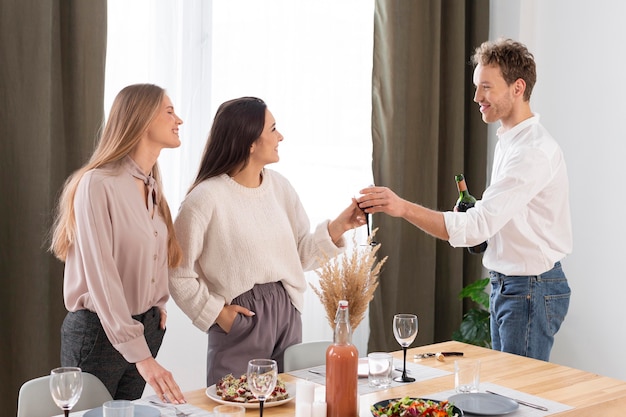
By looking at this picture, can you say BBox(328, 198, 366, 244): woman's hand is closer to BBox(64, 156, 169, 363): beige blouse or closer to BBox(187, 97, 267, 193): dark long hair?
BBox(187, 97, 267, 193): dark long hair

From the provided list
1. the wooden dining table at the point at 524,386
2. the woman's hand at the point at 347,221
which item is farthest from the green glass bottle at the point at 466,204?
the wooden dining table at the point at 524,386

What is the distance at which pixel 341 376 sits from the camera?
1963 mm

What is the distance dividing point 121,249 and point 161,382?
1.54 ft

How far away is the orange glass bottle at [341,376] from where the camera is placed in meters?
1.96

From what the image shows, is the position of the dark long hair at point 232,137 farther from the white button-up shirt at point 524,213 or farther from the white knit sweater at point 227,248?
the white button-up shirt at point 524,213

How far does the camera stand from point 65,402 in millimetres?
1795

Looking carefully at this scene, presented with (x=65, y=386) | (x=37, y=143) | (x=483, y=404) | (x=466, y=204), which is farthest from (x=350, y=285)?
(x=37, y=143)

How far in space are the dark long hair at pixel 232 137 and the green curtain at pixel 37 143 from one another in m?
0.72

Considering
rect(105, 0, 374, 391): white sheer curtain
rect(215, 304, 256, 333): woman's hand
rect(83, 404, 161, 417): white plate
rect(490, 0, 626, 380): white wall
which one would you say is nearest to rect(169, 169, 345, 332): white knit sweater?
rect(215, 304, 256, 333): woman's hand

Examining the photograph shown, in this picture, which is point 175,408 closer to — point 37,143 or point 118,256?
point 118,256

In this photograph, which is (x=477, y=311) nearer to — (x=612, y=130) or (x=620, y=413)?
(x=612, y=130)

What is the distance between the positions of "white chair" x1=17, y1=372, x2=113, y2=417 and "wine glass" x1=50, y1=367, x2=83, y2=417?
1.26 ft

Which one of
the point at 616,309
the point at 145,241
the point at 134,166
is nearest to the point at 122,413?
the point at 145,241

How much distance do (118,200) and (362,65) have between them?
237cm
